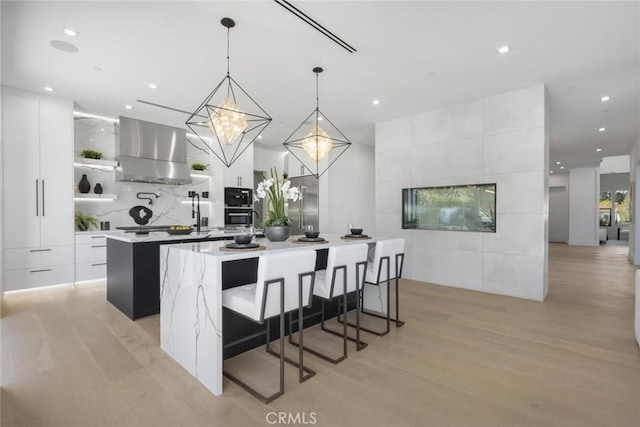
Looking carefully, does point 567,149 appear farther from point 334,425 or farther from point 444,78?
point 334,425

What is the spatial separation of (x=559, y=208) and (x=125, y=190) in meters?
14.3

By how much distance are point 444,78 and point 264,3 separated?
2464 mm

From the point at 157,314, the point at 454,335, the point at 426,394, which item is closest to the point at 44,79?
the point at 157,314

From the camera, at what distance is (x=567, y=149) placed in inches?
316

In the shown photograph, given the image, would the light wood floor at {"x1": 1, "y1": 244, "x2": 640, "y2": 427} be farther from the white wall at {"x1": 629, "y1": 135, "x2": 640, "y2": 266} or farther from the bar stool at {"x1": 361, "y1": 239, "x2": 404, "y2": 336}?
the white wall at {"x1": 629, "y1": 135, "x2": 640, "y2": 266}

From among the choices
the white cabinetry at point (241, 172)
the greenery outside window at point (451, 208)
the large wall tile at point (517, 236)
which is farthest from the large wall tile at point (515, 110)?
the white cabinetry at point (241, 172)

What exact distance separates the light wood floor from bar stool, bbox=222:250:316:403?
302 millimetres

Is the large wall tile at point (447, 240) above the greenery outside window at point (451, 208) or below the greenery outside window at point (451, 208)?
below

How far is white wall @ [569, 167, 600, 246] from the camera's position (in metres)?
10.4

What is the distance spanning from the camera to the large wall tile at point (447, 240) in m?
4.61

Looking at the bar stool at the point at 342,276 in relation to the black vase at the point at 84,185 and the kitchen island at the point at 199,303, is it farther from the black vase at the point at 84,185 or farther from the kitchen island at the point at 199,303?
the black vase at the point at 84,185

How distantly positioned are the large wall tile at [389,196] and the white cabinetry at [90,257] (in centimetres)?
479

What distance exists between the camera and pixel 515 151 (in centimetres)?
419

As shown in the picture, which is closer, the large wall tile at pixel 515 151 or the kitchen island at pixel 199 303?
the kitchen island at pixel 199 303
